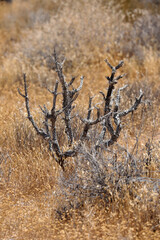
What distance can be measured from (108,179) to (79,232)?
20.2 inches

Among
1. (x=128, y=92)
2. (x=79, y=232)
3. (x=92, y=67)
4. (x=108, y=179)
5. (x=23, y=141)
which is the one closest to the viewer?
(x=79, y=232)

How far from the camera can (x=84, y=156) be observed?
10.2 feet

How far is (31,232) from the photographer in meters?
2.71

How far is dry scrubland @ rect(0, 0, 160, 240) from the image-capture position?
270 cm

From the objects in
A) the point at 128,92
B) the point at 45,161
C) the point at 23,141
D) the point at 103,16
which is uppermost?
the point at 103,16

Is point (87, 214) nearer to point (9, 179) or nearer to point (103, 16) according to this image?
point (9, 179)

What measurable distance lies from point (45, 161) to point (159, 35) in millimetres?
4848

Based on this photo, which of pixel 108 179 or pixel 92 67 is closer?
pixel 108 179

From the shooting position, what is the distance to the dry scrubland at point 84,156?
8.86ft

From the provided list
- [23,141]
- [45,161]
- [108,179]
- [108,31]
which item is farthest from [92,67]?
[108,179]

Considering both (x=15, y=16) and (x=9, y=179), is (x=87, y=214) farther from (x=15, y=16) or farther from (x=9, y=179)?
(x=15, y=16)


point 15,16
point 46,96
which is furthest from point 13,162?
point 15,16

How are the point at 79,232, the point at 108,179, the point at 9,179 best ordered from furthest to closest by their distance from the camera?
the point at 9,179, the point at 108,179, the point at 79,232

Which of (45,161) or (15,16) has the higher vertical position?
(15,16)
